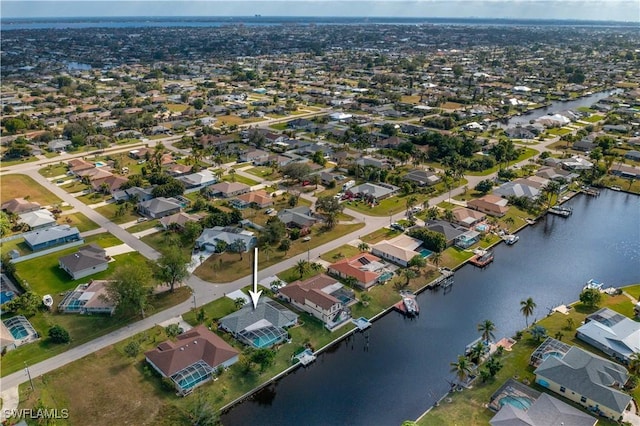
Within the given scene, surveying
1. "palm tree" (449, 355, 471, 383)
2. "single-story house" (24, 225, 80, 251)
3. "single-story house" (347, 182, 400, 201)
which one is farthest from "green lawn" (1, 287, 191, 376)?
"single-story house" (347, 182, 400, 201)

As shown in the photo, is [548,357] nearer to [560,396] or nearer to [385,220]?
[560,396]

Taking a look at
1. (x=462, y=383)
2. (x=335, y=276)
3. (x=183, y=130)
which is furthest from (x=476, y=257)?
(x=183, y=130)

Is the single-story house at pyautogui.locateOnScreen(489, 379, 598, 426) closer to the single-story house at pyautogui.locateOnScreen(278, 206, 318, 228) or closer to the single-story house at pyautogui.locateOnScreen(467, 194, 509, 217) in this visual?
the single-story house at pyautogui.locateOnScreen(278, 206, 318, 228)

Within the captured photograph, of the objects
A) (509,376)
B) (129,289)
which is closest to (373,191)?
(509,376)

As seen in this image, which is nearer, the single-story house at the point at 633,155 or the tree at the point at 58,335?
the tree at the point at 58,335

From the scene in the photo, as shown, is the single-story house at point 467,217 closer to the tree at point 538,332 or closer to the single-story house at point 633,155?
the tree at point 538,332

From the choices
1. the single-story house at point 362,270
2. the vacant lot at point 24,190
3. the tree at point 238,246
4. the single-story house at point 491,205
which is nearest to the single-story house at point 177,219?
the tree at point 238,246

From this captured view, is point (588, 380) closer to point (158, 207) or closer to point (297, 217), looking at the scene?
point (297, 217)
